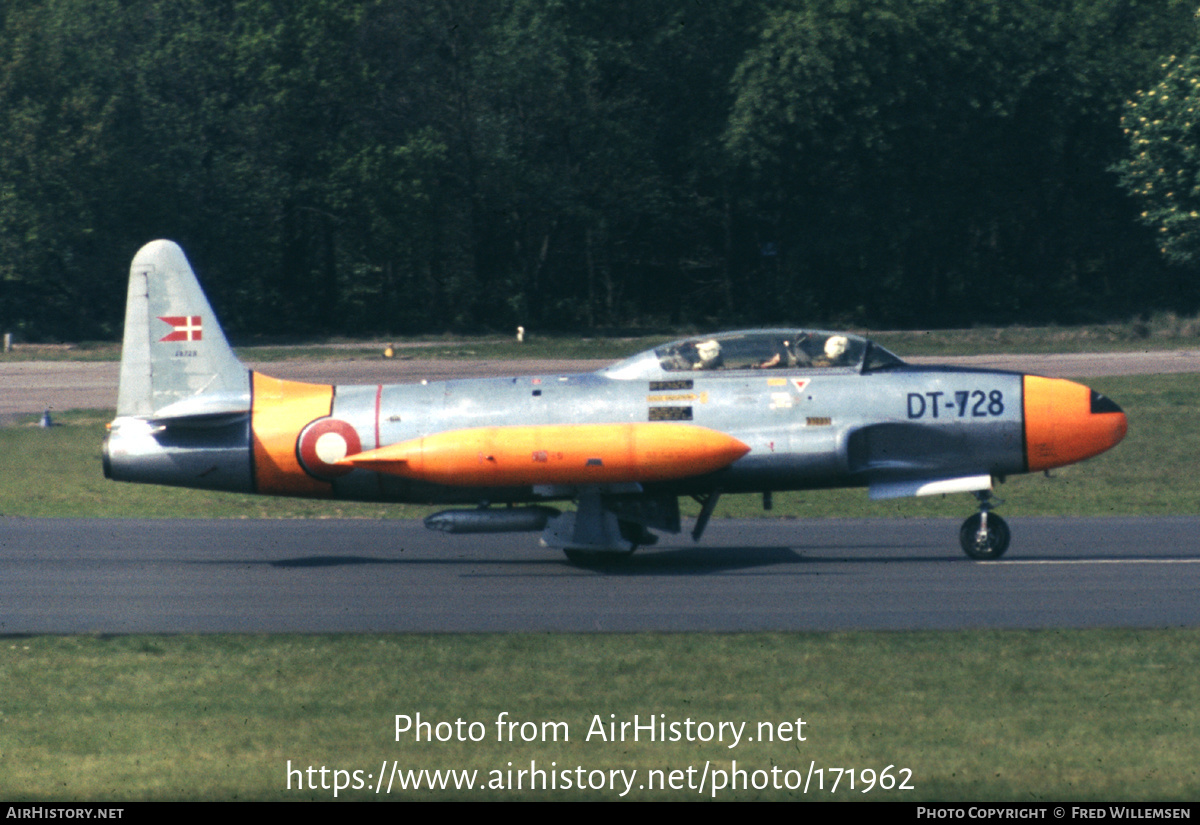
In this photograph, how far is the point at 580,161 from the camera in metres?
59.0

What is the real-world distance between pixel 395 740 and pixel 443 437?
684 cm

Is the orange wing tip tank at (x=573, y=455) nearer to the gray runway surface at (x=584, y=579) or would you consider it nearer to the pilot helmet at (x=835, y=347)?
the gray runway surface at (x=584, y=579)

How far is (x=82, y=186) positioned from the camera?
5288 cm

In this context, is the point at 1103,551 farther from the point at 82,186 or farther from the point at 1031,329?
the point at 82,186

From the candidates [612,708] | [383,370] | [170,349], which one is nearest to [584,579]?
[170,349]

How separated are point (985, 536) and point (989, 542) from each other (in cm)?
8

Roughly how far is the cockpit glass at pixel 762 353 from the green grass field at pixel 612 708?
4.54m

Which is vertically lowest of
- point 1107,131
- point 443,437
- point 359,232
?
point 443,437

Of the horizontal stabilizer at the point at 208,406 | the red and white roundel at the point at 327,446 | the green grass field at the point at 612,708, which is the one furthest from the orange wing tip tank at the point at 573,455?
the green grass field at the point at 612,708

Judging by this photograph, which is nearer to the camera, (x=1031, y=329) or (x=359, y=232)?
(x=1031, y=329)

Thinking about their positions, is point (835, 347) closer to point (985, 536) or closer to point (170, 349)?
point (985, 536)

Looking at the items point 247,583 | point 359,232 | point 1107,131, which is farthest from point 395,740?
point 1107,131

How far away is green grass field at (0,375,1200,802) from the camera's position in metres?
7.87

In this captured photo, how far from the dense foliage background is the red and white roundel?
41.3 metres
